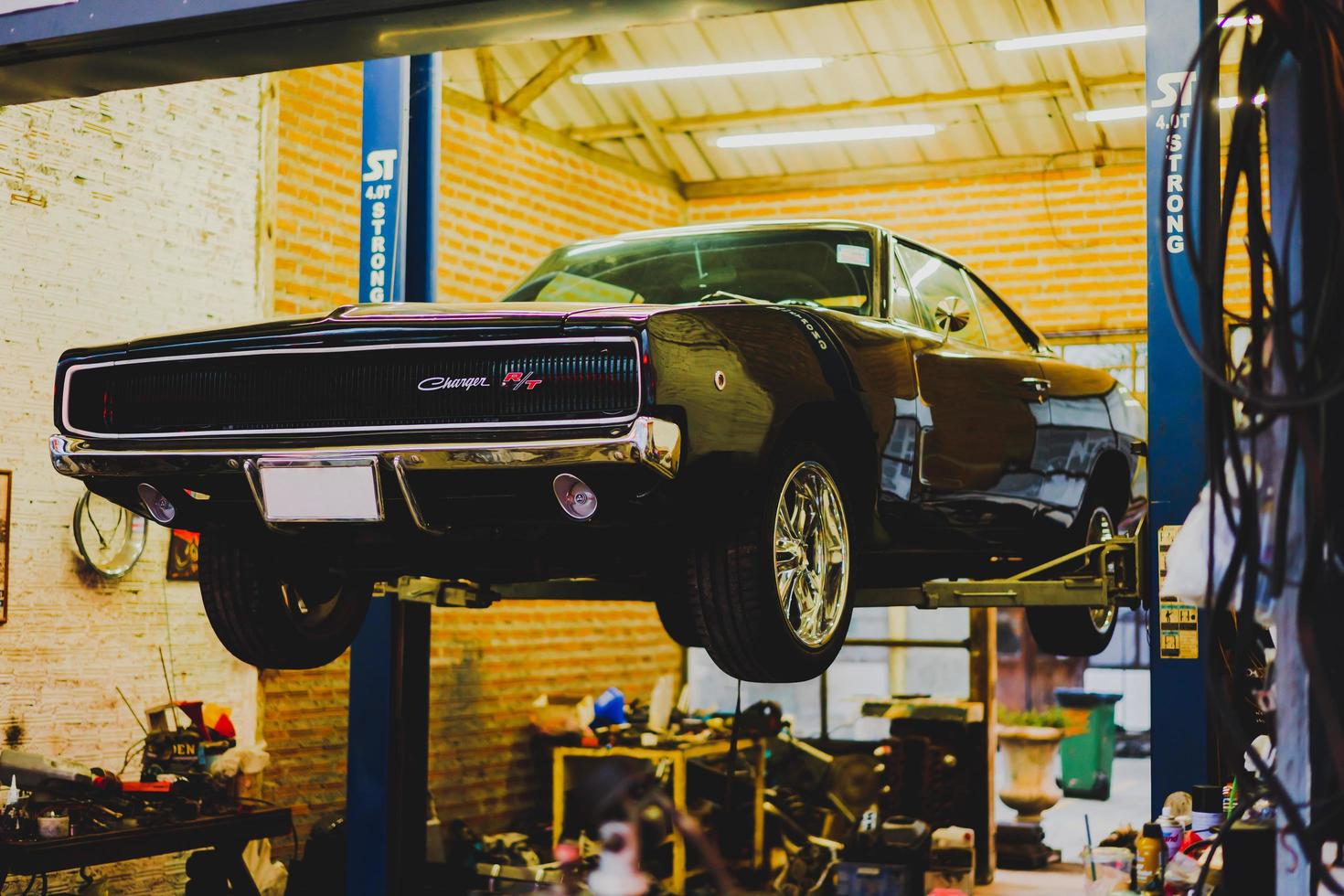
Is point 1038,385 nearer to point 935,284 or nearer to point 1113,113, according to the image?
point 935,284

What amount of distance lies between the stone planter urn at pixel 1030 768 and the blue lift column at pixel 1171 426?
5469mm

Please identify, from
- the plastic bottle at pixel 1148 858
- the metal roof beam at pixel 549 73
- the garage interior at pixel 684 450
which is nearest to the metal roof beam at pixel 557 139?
the garage interior at pixel 684 450

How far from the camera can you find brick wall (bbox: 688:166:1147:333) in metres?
10.2

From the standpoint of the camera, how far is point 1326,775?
7.25ft

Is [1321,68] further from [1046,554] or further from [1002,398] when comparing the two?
[1046,554]

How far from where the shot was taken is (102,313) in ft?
22.2

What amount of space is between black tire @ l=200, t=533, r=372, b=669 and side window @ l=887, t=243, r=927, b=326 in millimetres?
1913

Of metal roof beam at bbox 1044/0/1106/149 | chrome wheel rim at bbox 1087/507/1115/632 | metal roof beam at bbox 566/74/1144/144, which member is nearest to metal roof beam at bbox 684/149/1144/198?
metal roof beam at bbox 1044/0/1106/149

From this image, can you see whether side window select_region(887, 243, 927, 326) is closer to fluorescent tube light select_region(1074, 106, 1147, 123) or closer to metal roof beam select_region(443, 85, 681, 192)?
metal roof beam select_region(443, 85, 681, 192)

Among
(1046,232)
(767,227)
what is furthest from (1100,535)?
(1046,232)

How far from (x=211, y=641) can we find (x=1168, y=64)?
5.14 meters

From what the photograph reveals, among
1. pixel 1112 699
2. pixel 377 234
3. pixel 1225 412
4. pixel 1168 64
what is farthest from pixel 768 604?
pixel 1112 699

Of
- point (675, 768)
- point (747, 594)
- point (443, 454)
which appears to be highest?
point (443, 454)

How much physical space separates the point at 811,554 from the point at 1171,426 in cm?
152
